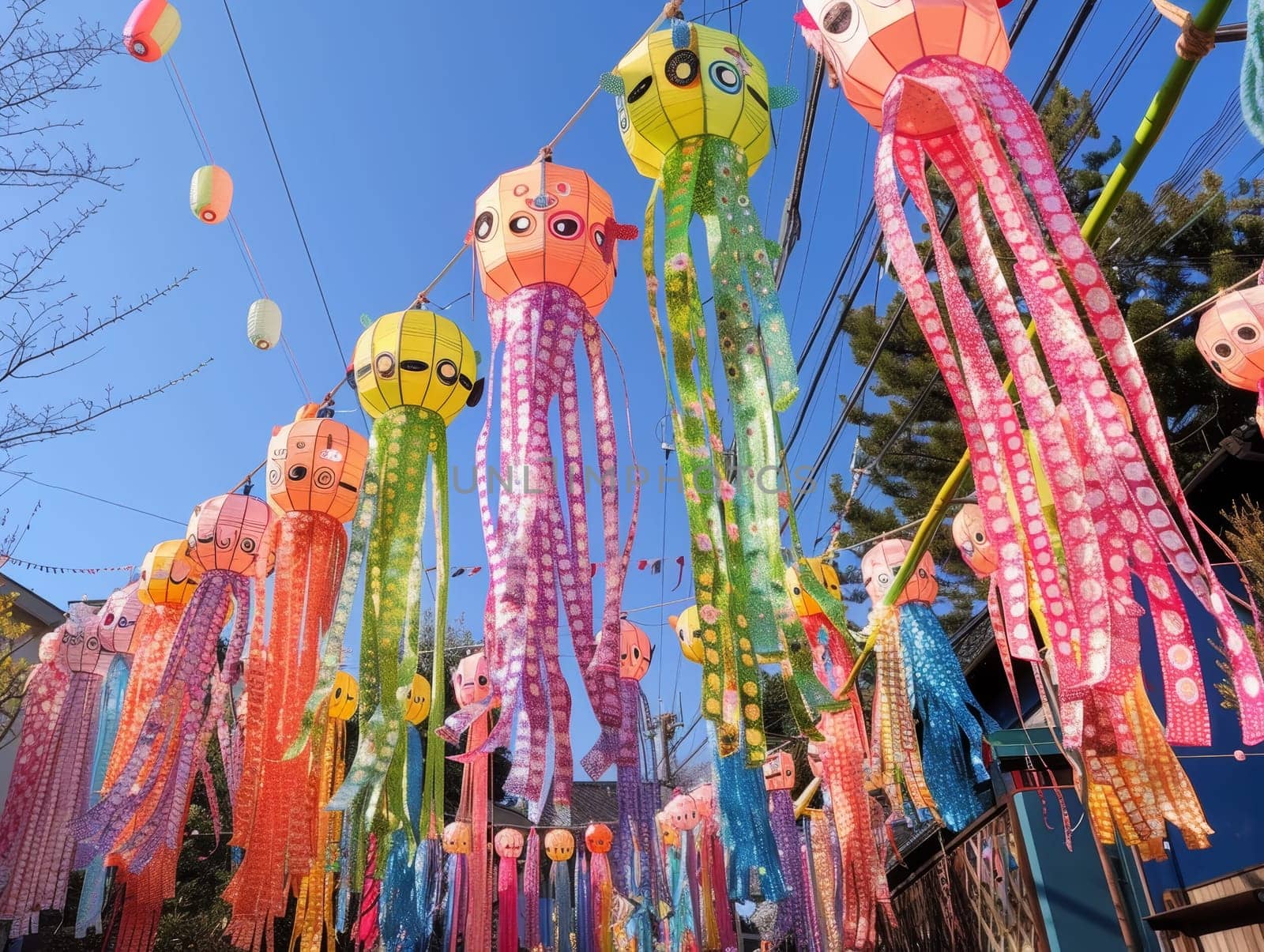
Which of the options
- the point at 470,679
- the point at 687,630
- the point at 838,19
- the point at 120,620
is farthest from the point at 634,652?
the point at 838,19

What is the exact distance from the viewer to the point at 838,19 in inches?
93.7

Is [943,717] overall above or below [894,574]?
below

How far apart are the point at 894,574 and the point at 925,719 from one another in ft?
3.25

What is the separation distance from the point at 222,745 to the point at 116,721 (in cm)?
133

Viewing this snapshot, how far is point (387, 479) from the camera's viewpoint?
3.77 metres

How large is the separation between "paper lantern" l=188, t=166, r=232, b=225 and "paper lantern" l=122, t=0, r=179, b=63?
0.62 m

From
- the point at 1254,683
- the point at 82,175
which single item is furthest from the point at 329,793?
the point at 1254,683

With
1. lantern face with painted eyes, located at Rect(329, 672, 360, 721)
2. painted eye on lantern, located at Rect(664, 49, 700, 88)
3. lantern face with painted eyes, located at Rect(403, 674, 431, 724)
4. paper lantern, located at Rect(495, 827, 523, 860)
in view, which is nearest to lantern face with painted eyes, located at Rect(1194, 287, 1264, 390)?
painted eye on lantern, located at Rect(664, 49, 700, 88)

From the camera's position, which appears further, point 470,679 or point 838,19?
point 470,679

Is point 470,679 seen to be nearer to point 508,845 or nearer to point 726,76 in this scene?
point 508,845

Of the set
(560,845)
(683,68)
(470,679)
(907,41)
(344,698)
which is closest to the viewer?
(907,41)

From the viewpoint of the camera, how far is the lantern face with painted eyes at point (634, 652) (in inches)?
284

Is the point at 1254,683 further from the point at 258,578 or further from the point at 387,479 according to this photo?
the point at 258,578

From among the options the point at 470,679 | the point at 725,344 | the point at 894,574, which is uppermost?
the point at 470,679
